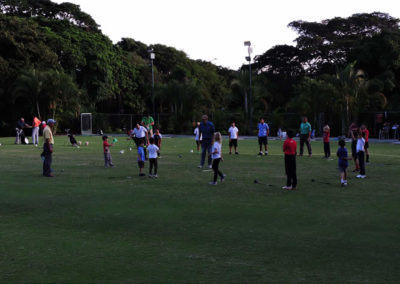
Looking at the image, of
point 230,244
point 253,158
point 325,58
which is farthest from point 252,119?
point 230,244

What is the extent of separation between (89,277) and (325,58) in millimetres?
51740

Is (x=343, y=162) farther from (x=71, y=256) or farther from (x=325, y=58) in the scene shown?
(x=325, y=58)

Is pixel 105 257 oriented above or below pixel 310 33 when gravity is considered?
below

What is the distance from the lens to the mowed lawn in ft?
17.9

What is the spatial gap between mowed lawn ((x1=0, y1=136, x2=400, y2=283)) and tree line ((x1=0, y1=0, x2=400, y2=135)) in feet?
85.1

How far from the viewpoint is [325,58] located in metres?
53.6

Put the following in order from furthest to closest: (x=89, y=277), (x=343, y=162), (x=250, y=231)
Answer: (x=343, y=162) < (x=250, y=231) < (x=89, y=277)

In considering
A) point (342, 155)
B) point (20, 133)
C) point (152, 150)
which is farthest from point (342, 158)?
point (20, 133)

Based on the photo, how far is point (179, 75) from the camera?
5809cm

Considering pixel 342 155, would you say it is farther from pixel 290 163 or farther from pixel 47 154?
pixel 47 154

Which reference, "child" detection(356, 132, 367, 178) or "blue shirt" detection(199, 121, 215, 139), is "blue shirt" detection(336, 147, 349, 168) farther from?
"blue shirt" detection(199, 121, 215, 139)

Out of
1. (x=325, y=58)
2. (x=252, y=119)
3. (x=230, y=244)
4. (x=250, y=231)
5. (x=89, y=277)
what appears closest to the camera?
(x=89, y=277)

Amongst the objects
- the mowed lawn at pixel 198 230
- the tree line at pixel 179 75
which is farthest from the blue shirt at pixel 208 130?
the tree line at pixel 179 75

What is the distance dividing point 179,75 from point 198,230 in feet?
169
